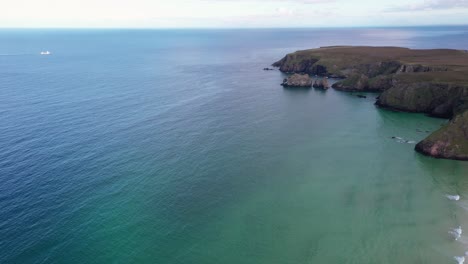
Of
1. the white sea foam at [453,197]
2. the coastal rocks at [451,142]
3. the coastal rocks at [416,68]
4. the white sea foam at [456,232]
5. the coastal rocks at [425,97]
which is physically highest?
the coastal rocks at [416,68]

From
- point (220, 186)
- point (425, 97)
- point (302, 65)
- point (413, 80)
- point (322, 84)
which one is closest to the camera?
point (220, 186)

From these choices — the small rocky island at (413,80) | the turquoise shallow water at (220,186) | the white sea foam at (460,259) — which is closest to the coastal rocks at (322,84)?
the small rocky island at (413,80)

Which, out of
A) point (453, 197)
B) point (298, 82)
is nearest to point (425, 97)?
point (298, 82)

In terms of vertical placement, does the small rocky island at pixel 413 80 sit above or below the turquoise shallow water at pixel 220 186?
above

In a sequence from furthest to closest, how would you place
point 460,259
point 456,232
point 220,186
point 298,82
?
point 298,82 → point 220,186 → point 456,232 → point 460,259

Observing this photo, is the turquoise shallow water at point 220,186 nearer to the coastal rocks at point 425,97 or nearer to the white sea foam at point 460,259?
the white sea foam at point 460,259

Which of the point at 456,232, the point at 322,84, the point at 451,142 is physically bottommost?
the point at 456,232

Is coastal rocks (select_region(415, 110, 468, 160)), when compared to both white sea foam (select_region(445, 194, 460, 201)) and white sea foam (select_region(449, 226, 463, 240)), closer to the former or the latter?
white sea foam (select_region(445, 194, 460, 201))

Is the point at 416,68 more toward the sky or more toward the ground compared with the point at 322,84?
more toward the sky

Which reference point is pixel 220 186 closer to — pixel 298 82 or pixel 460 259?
pixel 460 259
